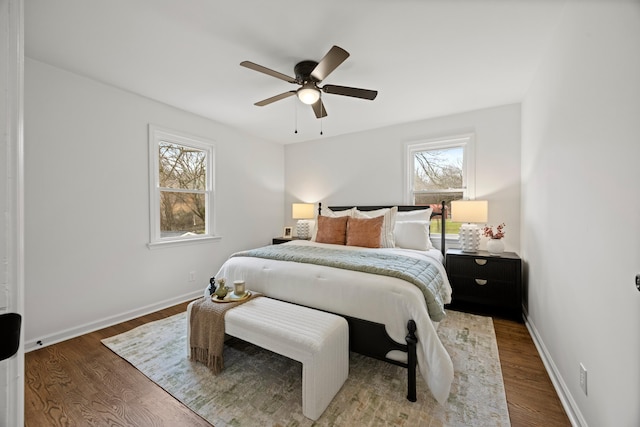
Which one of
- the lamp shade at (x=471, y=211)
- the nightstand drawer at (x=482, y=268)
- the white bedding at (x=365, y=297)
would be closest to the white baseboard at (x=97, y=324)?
the white bedding at (x=365, y=297)

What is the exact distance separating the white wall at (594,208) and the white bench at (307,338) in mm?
1277

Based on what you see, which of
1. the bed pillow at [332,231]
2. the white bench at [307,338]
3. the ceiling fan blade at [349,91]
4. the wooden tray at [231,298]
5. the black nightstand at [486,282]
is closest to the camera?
the white bench at [307,338]

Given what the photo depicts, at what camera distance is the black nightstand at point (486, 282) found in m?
2.77

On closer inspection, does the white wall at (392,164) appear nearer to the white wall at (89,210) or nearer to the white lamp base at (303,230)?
the white lamp base at (303,230)

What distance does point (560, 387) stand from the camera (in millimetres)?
1678

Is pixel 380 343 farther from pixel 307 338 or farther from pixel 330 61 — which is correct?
pixel 330 61

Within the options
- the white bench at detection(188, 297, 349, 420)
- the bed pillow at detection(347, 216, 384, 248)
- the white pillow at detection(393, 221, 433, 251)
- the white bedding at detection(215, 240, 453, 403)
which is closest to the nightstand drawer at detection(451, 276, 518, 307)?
the white pillow at detection(393, 221, 433, 251)

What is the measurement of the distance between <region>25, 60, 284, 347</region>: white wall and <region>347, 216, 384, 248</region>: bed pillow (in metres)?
2.12

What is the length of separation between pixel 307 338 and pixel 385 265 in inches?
34.1

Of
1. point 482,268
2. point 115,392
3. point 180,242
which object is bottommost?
point 115,392

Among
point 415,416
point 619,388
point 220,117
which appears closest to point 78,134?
point 220,117

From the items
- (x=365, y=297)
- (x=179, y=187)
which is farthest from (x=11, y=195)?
(x=179, y=187)

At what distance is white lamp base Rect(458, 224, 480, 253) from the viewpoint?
3.16 m

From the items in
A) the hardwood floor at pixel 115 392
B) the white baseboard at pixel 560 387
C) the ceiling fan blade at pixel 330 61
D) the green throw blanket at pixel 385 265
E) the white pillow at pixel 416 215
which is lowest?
the hardwood floor at pixel 115 392
